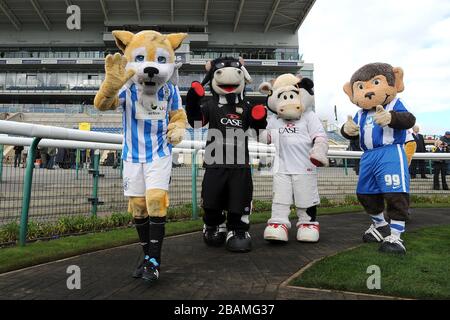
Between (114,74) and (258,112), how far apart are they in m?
1.66

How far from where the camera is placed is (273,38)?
1761 inches

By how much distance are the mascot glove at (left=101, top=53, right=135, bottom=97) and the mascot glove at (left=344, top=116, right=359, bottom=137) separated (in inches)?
96.4

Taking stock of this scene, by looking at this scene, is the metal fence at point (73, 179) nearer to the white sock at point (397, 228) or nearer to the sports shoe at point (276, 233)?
the sports shoe at point (276, 233)

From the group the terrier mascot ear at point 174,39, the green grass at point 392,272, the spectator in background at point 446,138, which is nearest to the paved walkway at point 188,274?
the green grass at point 392,272

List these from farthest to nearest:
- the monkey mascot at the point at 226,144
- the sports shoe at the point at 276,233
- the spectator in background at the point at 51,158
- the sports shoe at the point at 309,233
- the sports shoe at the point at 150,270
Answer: the spectator in background at the point at 51,158 < the sports shoe at the point at 309,233 < the sports shoe at the point at 276,233 < the monkey mascot at the point at 226,144 < the sports shoe at the point at 150,270

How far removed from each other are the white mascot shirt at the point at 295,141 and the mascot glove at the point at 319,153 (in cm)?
11

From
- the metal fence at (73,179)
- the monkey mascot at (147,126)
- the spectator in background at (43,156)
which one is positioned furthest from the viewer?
the spectator in background at (43,156)

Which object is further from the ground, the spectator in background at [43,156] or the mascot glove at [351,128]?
the mascot glove at [351,128]

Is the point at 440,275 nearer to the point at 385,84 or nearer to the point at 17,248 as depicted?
the point at 385,84

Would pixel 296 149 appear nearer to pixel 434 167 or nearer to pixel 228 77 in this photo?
pixel 228 77

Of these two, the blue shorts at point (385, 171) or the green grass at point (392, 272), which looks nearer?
the green grass at point (392, 272)

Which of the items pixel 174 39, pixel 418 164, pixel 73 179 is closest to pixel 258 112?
pixel 174 39

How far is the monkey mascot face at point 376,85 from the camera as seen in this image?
386 centimetres

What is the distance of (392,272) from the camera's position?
8.94 ft
